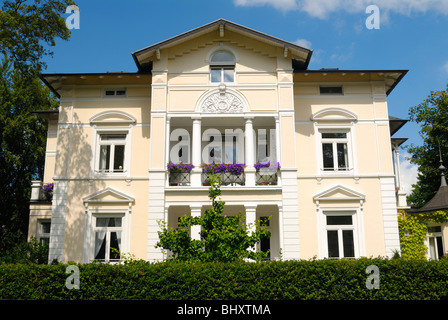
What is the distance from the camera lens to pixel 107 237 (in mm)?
17297

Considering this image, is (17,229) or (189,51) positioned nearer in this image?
(189,51)

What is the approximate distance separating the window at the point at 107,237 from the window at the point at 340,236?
883 cm

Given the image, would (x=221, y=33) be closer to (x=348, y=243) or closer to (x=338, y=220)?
(x=338, y=220)

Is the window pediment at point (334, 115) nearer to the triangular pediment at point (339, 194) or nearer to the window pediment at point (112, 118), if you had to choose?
the triangular pediment at point (339, 194)

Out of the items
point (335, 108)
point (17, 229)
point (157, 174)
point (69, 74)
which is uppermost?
point (69, 74)

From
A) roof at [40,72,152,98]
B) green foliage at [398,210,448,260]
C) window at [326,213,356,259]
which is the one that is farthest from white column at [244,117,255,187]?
green foliage at [398,210,448,260]

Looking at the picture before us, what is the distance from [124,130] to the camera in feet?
60.1

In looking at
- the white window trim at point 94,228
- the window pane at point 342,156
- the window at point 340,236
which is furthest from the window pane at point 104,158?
the window pane at point 342,156

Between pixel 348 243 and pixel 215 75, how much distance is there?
924 cm

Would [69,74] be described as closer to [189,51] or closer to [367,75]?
[189,51]

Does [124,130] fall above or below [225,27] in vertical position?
below
